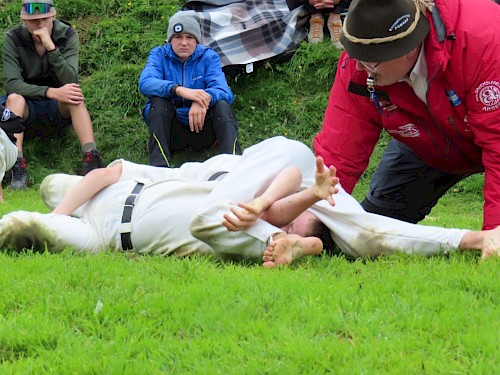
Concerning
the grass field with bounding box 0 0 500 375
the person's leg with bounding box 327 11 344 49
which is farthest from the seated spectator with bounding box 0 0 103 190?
the grass field with bounding box 0 0 500 375

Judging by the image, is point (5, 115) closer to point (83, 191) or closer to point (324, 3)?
point (83, 191)

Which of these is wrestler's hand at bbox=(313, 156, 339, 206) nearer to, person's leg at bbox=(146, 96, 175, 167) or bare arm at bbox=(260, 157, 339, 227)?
bare arm at bbox=(260, 157, 339, 227)

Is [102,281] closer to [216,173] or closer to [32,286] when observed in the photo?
[32,286]

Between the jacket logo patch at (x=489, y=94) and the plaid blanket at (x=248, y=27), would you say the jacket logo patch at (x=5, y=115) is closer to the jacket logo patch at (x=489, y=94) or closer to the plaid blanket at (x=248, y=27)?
the plaid blanket at (x=248, y=27)

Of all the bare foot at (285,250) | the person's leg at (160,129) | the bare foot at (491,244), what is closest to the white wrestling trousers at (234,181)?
the bare foot at (285,250)

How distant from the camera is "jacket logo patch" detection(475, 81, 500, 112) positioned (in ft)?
14.1

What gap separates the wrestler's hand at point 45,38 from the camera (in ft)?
29.3

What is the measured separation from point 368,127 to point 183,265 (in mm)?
1594

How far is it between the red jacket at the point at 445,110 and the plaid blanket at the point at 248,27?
16.6 feet

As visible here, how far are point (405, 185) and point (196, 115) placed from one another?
3206 millimetres

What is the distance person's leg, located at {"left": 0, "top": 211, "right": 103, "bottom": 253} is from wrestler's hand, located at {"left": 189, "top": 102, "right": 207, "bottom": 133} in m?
3.81

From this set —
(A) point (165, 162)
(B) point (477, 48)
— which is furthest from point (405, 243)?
(A) point (165, 162)

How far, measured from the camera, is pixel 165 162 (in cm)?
834

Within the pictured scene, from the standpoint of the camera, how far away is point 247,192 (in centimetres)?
439
